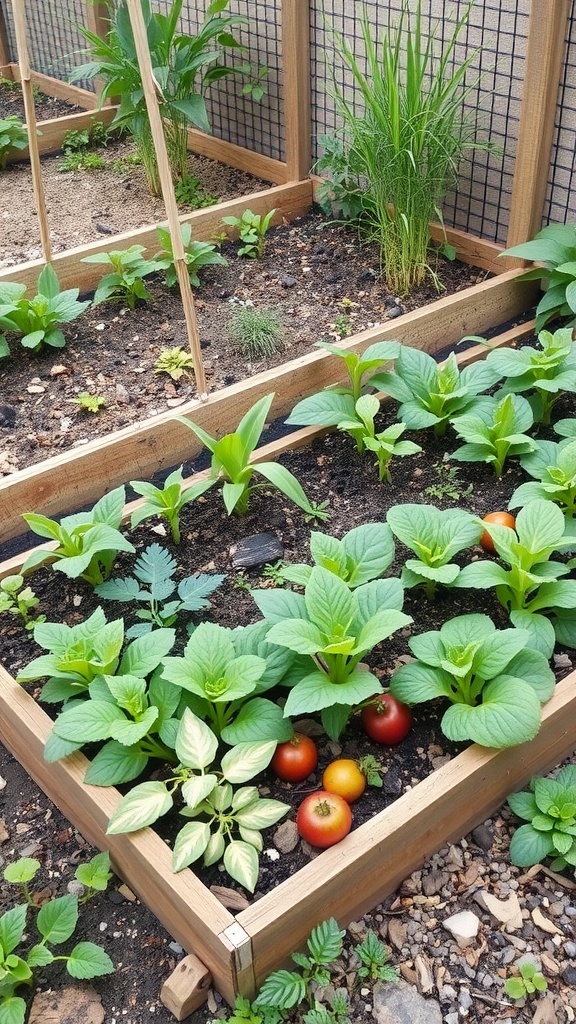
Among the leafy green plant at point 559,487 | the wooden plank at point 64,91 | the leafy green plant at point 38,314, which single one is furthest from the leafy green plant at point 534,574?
the wooden plank at point 64,91

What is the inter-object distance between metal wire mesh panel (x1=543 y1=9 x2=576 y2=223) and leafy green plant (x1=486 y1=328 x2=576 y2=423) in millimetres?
710

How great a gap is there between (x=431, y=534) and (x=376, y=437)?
1.59 feet

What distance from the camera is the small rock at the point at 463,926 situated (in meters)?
1.70

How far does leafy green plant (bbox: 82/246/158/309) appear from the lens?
10.3ft

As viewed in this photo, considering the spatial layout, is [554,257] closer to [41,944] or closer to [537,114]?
[537,114]

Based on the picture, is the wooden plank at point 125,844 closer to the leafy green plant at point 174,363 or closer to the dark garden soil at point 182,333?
the dark garden soil at point 182,333

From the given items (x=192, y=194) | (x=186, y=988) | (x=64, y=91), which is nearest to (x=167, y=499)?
(x=186, y=988)

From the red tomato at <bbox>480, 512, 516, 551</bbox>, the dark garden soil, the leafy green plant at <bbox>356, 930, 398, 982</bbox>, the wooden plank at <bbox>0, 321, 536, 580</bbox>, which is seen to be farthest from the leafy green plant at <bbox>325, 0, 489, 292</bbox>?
the leafy green plant at <bbox>356, 930, 398, 982</bbox>

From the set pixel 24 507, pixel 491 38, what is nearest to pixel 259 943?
pixel 24 507

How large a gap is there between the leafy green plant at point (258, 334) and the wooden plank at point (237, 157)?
1.09 m

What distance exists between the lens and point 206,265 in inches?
137

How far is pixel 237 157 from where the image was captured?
416 centimetres

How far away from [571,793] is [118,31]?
3242 millimetres

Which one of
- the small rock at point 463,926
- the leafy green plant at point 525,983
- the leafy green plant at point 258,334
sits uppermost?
the leafy green plant at point 258,334
